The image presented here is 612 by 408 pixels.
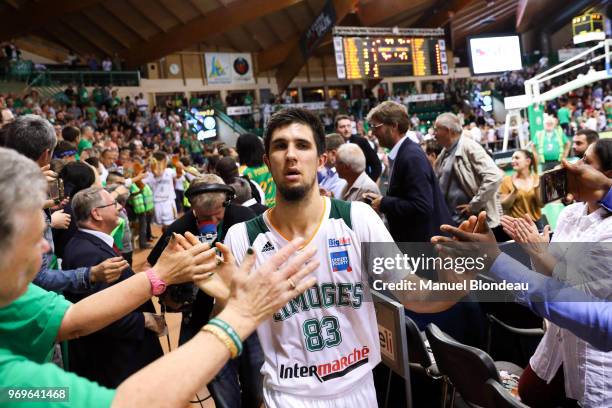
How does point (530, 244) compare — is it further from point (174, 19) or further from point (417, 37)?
point (174, 19)

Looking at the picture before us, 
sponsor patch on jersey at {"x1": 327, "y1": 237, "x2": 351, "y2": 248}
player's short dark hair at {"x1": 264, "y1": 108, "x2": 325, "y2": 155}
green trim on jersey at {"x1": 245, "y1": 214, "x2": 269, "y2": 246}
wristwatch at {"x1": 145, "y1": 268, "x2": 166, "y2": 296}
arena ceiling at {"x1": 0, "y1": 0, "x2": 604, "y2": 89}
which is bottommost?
wristwatch at {"x1": 145, "y1": 268, "x2": 166, "y2": 296}

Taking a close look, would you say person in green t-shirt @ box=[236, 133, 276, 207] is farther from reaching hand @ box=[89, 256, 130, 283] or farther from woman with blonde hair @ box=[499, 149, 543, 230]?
woman with blonde hair @ box=[499, 149, 543, 230]

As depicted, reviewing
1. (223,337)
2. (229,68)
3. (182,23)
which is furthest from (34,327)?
(229,68)

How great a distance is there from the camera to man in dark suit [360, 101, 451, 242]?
129 inches

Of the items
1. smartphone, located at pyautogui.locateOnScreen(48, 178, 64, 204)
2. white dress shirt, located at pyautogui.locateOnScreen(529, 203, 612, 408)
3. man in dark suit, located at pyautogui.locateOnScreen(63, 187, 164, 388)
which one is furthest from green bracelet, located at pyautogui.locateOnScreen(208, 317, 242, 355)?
smartphone, located at pyautogui.locateOnScreen(48, 178, 64, 204)

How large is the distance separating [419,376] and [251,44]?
77.2 ft

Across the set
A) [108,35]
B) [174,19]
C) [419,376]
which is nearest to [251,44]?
[174,19]

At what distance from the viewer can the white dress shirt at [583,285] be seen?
1.73 m

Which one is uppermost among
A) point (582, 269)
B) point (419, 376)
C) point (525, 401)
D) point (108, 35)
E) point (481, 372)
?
point (108, 35)

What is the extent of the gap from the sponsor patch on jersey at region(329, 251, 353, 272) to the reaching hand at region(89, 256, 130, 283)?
1066 millimetres

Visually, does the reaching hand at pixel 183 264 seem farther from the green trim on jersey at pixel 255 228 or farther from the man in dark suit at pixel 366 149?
the man in dark suit at pixel 366 149

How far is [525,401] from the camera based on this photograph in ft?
7.33

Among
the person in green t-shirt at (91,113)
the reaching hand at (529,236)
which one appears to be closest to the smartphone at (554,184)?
the reaching hand at (529,236)

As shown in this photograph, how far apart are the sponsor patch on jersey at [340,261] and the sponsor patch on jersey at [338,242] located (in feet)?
0.09
